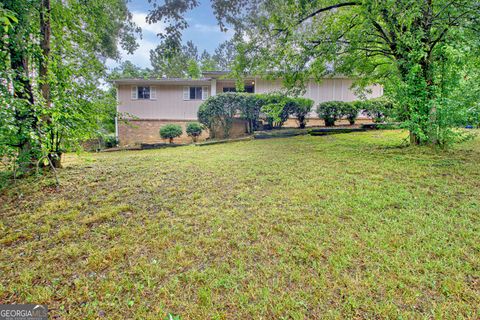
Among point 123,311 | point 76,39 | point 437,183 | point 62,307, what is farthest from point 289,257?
point 76,39

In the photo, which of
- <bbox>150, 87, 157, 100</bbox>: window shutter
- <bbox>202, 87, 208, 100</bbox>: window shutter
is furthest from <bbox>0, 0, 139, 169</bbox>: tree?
<bbox>150, 87, 157, 100</bbox>: window shutter

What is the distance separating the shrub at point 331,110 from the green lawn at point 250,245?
765 centimetres

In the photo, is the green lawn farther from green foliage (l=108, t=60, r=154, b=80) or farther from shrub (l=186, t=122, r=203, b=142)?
green foliage (l=108, t=60, r=154, b=80)

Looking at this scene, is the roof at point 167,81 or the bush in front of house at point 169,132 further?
the roof at point 167,81

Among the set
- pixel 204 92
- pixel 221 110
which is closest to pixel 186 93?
pixel 204 92

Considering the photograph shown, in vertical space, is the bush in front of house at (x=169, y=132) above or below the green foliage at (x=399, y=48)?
below

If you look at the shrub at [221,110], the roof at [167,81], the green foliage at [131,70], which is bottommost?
the shrub at [221,110]

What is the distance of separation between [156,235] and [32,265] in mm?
1135

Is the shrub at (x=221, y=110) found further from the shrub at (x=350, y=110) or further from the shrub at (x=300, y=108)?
the shrub at (x=350, y=110)

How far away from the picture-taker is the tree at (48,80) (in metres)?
3.51

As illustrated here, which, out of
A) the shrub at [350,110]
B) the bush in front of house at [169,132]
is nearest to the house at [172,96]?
the bush in front of house at [169,132]

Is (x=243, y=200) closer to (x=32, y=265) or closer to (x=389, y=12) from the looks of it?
(x=32, y=265)

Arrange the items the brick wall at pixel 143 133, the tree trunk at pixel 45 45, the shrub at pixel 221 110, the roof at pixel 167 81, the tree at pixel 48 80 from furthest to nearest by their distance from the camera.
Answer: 1. the roof at pixel 167 81
2. the brick wall at pixel 143 133
3. the shrub at pixel 221 110
4. the tree trunk at pixel 45 45
5. the tree at pixel 48 80

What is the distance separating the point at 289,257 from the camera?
2.23 metres
